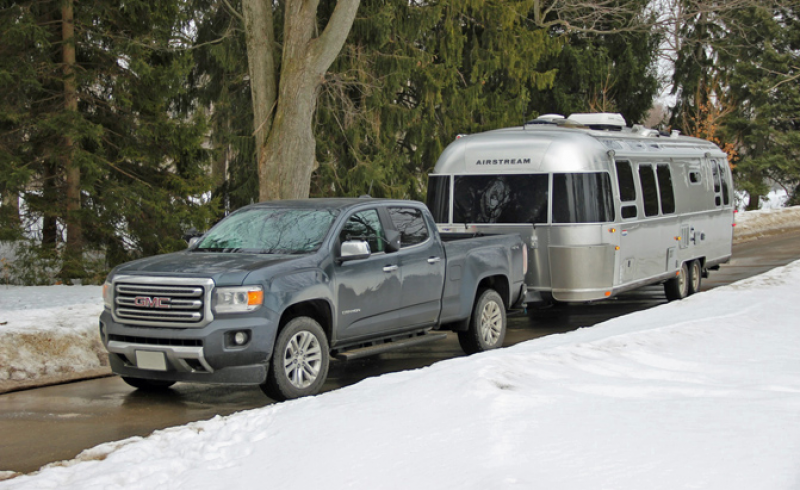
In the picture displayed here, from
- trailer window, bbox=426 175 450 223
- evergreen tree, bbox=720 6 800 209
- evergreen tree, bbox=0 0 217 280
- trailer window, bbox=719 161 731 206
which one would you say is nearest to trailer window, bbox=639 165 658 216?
trailer window, bbox=426 175 450 223

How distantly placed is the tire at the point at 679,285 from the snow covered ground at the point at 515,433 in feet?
21.8

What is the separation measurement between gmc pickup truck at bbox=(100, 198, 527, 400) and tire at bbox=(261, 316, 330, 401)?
0.01 metres

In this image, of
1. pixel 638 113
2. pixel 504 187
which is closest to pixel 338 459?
pixel 504 187

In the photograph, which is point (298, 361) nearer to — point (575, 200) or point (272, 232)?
point (272, 232)

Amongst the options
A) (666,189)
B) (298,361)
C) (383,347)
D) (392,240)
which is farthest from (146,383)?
(666,189)

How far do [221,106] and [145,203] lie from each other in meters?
6.16

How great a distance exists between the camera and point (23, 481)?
5535 mm

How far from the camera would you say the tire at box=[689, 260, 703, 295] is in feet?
51.0

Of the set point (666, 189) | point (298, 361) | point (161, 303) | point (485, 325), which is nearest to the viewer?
point (161, 303)

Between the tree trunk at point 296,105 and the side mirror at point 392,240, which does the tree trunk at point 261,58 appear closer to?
the tree trunk at point 296,105

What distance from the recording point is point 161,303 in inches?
304

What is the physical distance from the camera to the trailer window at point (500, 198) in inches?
488

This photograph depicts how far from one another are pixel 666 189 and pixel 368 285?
7.39 meters

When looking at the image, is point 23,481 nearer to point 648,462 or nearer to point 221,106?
point 648,462
